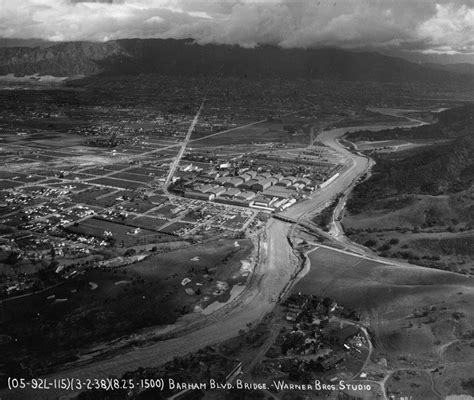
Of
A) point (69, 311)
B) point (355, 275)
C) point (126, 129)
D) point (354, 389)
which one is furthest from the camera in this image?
point (126, 129)

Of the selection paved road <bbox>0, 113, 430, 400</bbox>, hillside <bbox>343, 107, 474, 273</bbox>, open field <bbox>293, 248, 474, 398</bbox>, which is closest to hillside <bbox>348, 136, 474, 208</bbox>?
hillside <bbox>343, 107, 474, 273</bbox>

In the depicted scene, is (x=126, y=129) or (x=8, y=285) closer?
(x=8, y=285)

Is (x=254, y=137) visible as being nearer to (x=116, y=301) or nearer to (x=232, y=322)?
(x=116, y=301)

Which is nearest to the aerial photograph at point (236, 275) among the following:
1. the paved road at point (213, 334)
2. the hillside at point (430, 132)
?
the paved road at point (213, 334)

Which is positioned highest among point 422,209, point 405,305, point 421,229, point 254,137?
point 254,137

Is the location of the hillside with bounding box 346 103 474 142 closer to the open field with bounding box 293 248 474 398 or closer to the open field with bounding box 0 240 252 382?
the open field with bounding box 293 248 474 398

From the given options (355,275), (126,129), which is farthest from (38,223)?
(126,129)

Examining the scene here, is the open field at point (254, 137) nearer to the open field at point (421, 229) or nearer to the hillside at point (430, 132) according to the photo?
the hillside at point (430, 132)

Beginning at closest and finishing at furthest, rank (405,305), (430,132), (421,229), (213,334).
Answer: (213,334) < (405,305) < (421,229) < (430,132)

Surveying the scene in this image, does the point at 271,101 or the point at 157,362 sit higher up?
the point at 271,101

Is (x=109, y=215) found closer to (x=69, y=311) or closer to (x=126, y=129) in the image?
(x=69, y=311)

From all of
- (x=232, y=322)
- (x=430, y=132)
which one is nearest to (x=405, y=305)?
(x=232, y=322)
